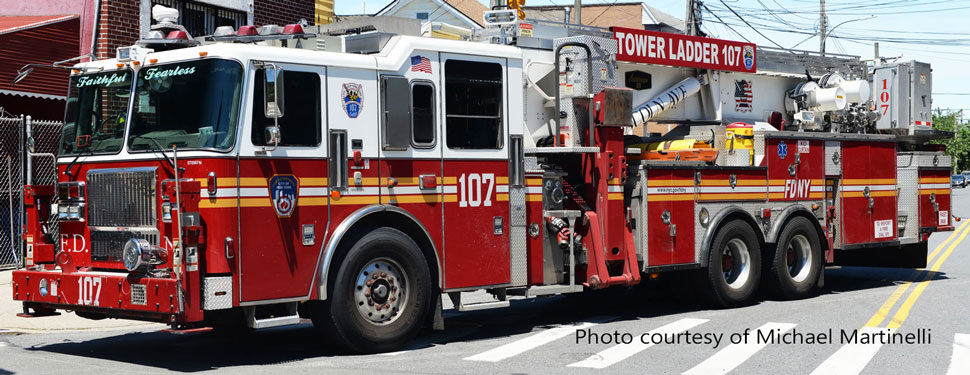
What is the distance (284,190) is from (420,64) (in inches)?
72.0

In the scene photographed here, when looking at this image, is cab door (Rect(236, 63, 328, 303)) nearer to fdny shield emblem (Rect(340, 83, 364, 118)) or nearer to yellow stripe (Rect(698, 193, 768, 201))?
fdny shield emblem (Rect(340, 83, 364, 118))

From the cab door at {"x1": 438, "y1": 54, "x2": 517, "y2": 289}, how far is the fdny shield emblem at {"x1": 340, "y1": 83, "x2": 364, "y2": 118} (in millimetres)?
901

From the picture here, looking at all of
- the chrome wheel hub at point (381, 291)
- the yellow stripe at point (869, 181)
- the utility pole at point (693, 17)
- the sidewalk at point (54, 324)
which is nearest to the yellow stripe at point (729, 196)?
the yellow stripe at point (869, 181)

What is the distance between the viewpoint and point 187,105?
858 cm

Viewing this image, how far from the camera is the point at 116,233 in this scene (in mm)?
8781

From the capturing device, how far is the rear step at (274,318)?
8422 mm

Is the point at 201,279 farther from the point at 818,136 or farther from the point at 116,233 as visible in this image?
the point at 818,136

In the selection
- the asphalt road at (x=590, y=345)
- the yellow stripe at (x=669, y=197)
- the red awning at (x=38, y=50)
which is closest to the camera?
the asphalt road at (x=590, y=345)

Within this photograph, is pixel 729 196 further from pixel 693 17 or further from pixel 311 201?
pixel 693 17

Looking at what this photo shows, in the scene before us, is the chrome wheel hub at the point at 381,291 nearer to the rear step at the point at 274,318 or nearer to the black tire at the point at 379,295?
the black tire at the point at 379,295

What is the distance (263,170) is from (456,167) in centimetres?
203

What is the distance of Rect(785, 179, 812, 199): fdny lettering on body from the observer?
13.3 meters

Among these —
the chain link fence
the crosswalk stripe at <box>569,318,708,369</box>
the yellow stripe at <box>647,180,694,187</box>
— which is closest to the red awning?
the chain link fence

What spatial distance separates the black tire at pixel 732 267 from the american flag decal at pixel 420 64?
4429mm
